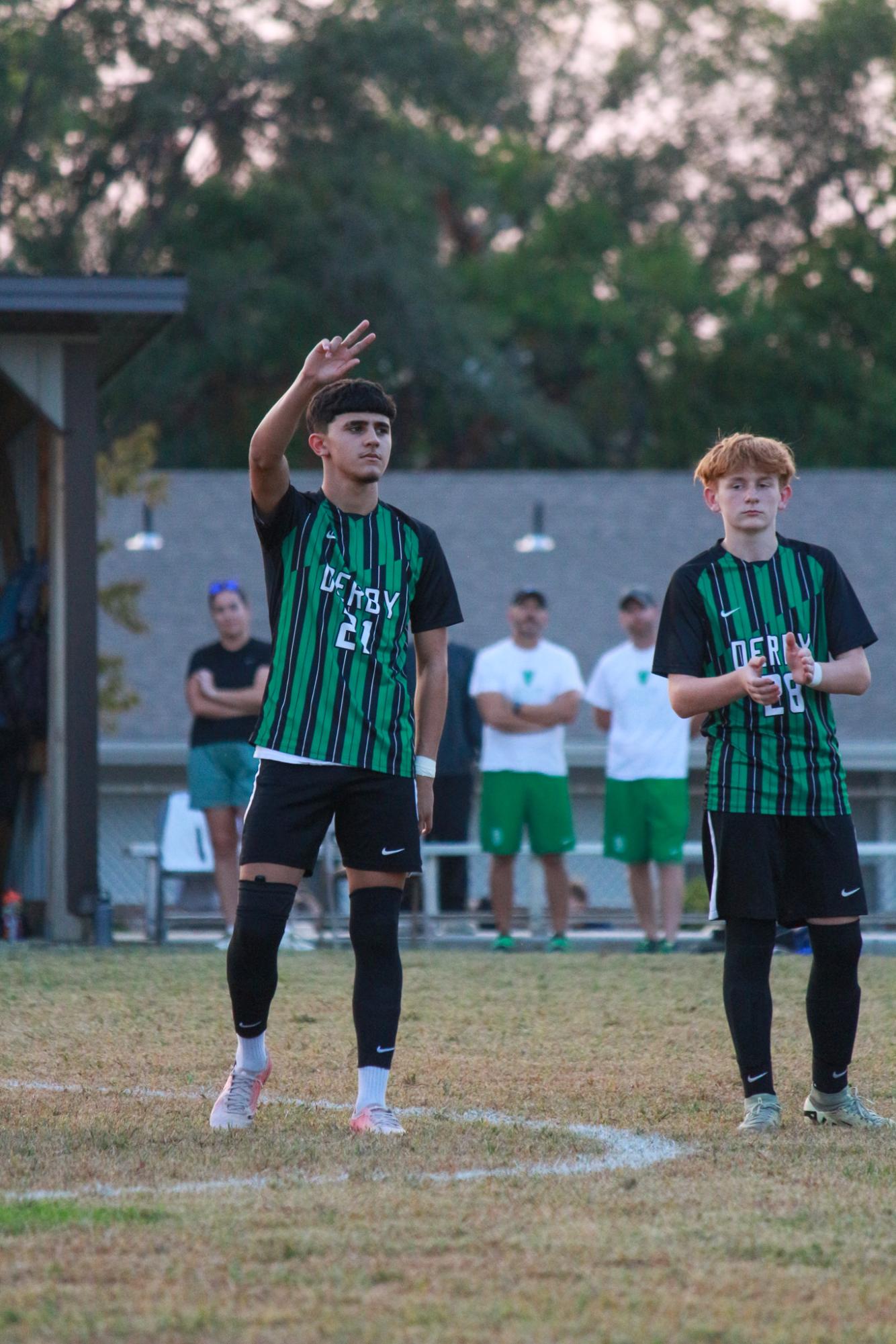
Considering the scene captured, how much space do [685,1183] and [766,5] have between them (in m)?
44.6

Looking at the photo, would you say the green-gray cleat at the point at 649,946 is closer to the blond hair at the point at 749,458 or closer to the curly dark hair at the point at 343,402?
the blond hair at the point at 749,458

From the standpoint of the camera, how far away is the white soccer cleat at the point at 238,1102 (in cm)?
455

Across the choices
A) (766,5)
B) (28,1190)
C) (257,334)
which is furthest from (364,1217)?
(766,5)

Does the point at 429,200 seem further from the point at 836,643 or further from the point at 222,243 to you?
the point at 836,643

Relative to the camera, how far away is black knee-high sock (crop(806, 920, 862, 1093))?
4.83 metres

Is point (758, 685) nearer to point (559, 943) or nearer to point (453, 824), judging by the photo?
point (559, 943)

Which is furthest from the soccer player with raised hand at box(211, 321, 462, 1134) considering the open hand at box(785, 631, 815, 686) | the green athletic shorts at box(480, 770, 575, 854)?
the green athletic shorts at box(480, 770, 575, 854)

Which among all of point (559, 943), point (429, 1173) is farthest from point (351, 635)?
point (559, 943)

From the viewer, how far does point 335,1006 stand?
24.2 ft

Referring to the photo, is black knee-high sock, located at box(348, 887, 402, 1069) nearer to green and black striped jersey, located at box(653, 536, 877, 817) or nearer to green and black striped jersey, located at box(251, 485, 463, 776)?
green and black striped jersey, located at box(251, 485, 463, 776)

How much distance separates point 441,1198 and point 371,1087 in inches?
36.9

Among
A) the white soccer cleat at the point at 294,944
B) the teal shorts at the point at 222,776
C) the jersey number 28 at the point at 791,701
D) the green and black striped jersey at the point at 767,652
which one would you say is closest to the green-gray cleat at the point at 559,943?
the white soccer cleat at the point at 294,944

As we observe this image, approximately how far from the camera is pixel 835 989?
4.86m

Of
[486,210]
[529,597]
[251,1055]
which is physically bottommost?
[251,1055]
